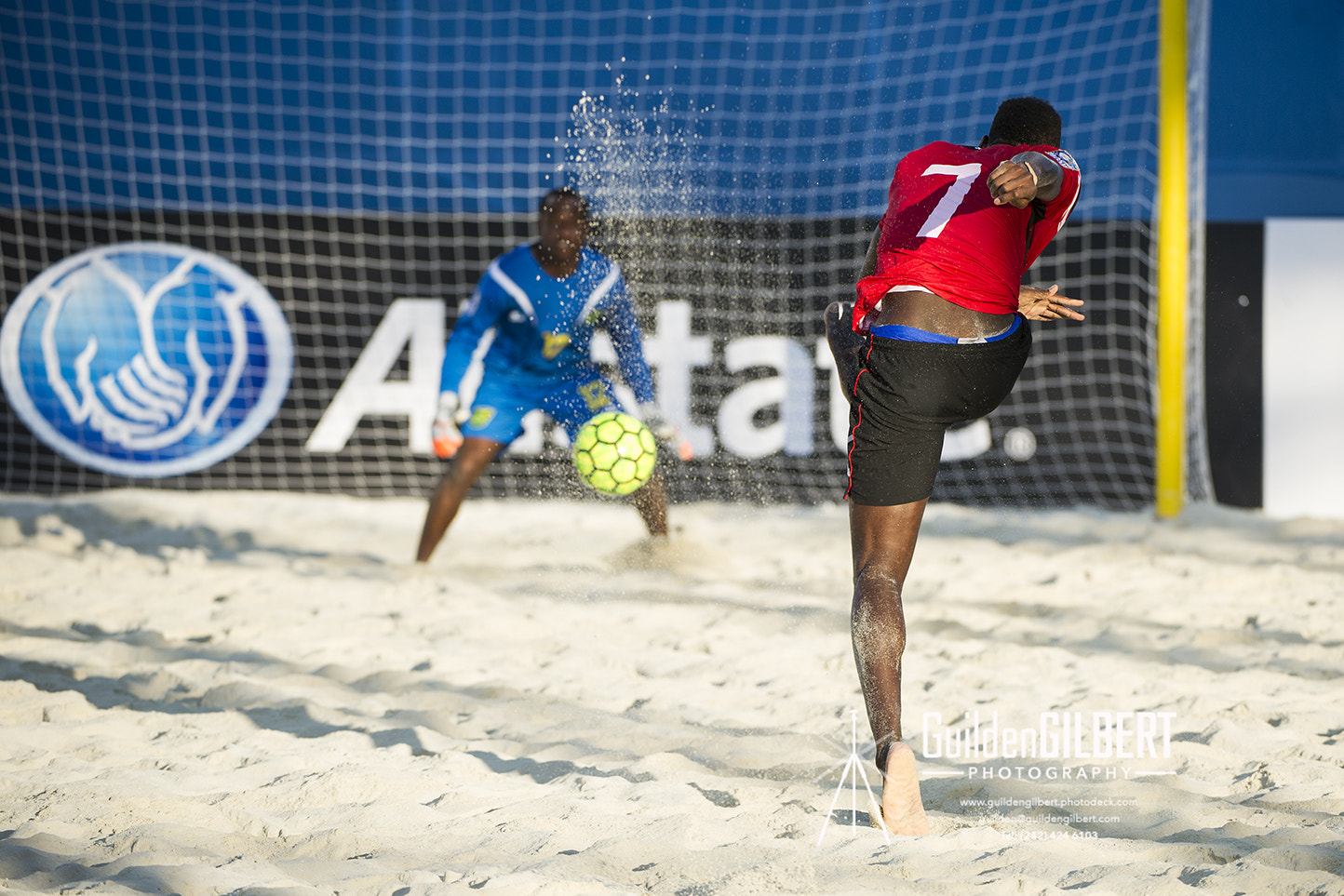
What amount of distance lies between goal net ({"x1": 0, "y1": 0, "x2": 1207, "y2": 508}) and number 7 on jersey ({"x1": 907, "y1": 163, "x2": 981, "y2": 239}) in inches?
165

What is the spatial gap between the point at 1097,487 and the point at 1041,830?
4675mm

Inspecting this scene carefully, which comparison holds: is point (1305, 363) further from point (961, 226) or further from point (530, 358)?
point (961, 226)

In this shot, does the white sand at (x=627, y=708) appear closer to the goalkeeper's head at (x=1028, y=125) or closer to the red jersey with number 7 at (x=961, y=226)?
the red jersey with number 7 at (x=961, y=226)

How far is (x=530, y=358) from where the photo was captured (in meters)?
4.59

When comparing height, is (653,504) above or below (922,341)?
below

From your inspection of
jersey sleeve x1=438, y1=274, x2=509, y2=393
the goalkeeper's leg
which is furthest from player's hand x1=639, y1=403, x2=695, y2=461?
jersey sleeve x1=438, y1=274, x2=509, y2=393

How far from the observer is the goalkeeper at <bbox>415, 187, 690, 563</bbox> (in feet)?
14.8

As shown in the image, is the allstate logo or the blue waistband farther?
the allstate logo

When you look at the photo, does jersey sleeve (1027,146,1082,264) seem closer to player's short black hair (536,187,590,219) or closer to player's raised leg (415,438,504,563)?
player's short black hair (536,187,590,219)

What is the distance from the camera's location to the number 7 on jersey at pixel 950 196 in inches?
87.0

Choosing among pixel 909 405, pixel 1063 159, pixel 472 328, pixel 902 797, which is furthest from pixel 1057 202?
pixel 472 328

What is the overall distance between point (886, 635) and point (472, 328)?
9.53 feet

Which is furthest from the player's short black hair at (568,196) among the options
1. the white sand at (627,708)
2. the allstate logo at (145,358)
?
the allstate logo at (145,358)

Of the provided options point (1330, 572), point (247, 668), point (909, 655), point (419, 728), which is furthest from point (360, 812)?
point (1330, 572)
